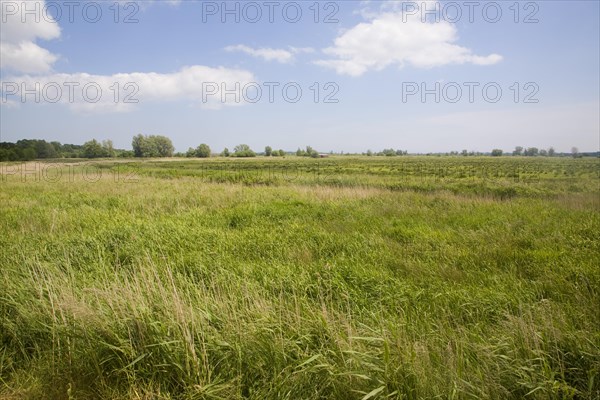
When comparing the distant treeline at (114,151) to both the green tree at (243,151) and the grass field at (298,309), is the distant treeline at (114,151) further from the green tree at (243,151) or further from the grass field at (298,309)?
the grass field at (298,309)

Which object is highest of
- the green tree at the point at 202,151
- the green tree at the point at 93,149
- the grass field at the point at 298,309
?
the green tree at the point at 202,151

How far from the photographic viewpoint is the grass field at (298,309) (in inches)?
93.0

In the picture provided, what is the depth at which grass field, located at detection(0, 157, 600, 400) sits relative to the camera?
236 cm

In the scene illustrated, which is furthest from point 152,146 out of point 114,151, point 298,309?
point 298,309

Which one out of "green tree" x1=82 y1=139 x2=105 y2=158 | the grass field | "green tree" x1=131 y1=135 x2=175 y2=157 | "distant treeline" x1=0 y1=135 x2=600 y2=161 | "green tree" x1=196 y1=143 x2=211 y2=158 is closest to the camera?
the grass field

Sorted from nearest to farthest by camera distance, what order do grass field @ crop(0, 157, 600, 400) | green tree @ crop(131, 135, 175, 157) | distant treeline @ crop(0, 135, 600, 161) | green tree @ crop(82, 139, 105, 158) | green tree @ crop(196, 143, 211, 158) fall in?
grass field @ crop(0, 157, 600, 400) < distant treeline @ crop(0, 135, 600, 161) < green tree @ crop(82, 139, 105, 158) < green tree @ crop(131, 135, 175, 157) < green tree @ crop(196, 143, 211, 158)

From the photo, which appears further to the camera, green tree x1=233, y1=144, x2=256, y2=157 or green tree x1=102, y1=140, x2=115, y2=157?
green tree x1=233, y1=144, x2=256, y2=157

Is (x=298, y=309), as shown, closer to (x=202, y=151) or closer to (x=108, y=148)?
(x=108, y=148)

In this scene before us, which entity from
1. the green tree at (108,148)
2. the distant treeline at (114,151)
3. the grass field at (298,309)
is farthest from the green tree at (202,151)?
the grass field at (298,309)

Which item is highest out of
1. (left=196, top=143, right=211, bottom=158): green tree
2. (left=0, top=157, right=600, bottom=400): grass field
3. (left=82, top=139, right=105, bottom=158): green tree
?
(left=196, top=143, right=211, bottom=158): green tree

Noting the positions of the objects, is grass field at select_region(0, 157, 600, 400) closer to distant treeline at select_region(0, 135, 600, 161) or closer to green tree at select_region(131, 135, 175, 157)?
distant treeline at select_region(0, 135, 600, 161)

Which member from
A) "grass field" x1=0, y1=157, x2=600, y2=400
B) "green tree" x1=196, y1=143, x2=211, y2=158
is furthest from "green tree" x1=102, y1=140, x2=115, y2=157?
"grass field" x1=0, y1=157, x2=600, y2=400

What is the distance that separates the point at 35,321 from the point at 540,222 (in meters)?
11.8

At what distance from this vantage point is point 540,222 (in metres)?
8.60
